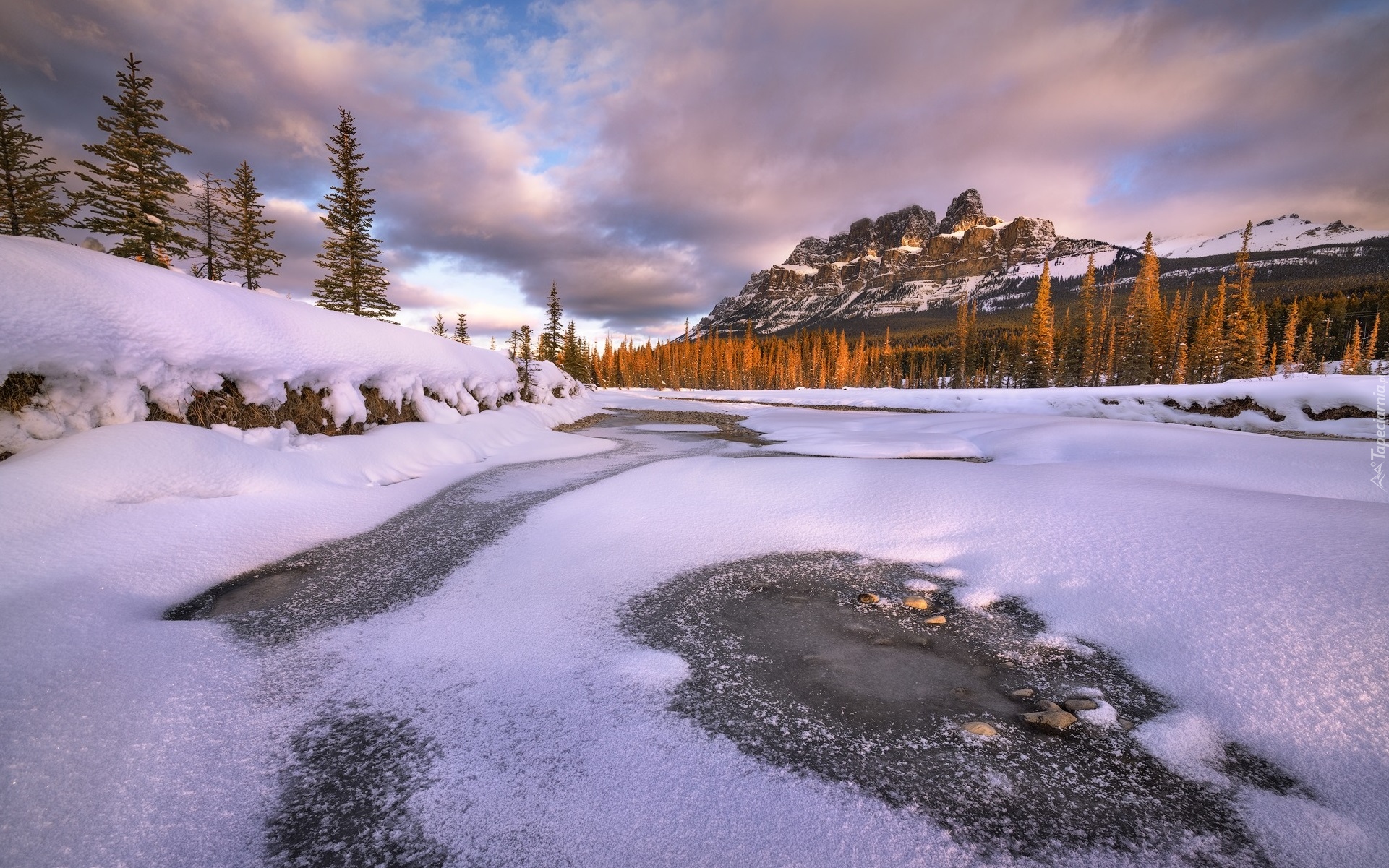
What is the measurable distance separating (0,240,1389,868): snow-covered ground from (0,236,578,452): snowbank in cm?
24

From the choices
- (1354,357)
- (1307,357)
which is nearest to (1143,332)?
(1354,357)

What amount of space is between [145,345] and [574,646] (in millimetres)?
6516

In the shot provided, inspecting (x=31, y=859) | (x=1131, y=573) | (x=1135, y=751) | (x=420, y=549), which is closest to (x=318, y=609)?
(x=420, y=549)

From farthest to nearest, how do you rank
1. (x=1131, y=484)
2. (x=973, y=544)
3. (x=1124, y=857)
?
(x=1131, y=484) < (x=973, y=544) < (x=1124, y=857)

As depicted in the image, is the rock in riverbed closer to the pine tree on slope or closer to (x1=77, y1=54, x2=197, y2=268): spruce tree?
(x1=77, y1=54, x2=197, y2=268): spruce tree

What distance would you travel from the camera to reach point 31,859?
5.20ft

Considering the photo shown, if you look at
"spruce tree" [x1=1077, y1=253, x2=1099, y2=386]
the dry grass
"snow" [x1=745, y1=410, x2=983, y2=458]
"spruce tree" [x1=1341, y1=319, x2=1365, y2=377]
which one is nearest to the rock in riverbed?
the dry grass

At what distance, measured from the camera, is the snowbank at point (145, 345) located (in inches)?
187

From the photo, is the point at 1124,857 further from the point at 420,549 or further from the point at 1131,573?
the point at 420,549

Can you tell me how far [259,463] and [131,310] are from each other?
2.13 m

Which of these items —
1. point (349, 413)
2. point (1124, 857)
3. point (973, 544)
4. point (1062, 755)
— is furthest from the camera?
point (349, 413)

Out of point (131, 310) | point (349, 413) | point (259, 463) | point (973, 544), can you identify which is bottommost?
point (973, 544)

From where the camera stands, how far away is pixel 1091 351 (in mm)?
51812

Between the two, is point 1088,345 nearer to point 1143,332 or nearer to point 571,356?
point 1143,332
